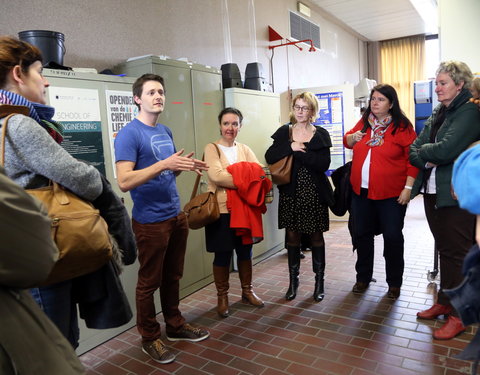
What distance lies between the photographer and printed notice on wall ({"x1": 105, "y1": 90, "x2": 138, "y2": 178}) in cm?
258

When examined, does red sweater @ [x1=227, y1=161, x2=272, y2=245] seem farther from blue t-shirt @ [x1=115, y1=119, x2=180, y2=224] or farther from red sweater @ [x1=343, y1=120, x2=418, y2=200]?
red sweater @ [x1=343, y1=120, x2=418, y2=200]

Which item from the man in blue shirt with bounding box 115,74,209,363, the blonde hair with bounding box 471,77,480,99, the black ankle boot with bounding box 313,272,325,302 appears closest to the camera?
the man in blue shirt with bounding box 115,74,209,363

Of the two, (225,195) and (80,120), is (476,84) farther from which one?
(80,120)

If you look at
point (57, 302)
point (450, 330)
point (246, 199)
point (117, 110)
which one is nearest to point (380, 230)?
point (450, 330)

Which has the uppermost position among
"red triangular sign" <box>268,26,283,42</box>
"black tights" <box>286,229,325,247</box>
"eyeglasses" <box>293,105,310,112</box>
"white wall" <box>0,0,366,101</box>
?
"red triangular sign" <box>268,26,283,42</box>

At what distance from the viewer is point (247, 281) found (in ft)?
9.93

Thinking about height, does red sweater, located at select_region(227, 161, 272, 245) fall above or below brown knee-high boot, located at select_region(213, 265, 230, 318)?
above

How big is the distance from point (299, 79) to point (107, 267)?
5501mm

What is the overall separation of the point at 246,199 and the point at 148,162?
865 millimetres

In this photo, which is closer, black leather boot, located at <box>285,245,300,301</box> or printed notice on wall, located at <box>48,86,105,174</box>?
printed notice on wall, located at <box>48,86,105,174</box>

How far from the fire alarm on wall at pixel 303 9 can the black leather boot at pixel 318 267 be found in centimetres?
457

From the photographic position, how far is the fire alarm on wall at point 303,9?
614cm

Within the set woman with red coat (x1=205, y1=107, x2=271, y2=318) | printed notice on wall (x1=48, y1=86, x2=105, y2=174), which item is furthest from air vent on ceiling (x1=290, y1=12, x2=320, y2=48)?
printed notice on wall (x1=48, y1=86, x2=105, y2=174)

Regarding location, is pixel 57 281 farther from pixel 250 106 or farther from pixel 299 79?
pixel 299 79
